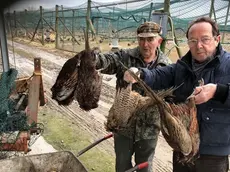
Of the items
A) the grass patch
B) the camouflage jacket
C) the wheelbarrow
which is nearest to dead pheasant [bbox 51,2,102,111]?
the camouflage jacket

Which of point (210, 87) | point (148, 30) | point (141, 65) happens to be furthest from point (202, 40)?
point (141, 65)

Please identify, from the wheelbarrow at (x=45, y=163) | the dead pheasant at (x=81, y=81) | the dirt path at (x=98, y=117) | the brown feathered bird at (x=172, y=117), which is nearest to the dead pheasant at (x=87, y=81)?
the dead pheasant at (x=81, y=81)

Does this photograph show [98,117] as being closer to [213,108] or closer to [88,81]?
[88,81]

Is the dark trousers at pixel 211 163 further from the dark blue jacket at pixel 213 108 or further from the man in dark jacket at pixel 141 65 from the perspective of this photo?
the man in dark jacket at pixel 141 65

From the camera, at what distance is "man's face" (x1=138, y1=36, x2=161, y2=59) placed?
9.94 ft

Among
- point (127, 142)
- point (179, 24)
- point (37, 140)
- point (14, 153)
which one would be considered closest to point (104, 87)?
point (37, 140)

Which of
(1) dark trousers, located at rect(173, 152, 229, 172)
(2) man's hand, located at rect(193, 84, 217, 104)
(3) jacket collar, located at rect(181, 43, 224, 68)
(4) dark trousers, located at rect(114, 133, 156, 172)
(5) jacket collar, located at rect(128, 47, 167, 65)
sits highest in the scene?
(3) jacket collar, located at rect(181, 43, 224, 68)

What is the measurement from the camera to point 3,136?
4359mm

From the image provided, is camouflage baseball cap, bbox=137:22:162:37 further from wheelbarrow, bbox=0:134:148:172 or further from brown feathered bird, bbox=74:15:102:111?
wheelbarrow, bbox=0:134:148:172

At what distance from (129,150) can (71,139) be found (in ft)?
8.48

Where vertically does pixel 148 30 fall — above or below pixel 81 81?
above

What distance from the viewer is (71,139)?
18.8 ft

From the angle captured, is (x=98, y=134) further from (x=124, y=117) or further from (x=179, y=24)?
(x=179, y=24)

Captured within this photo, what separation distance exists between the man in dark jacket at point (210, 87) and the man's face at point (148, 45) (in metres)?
0.55
